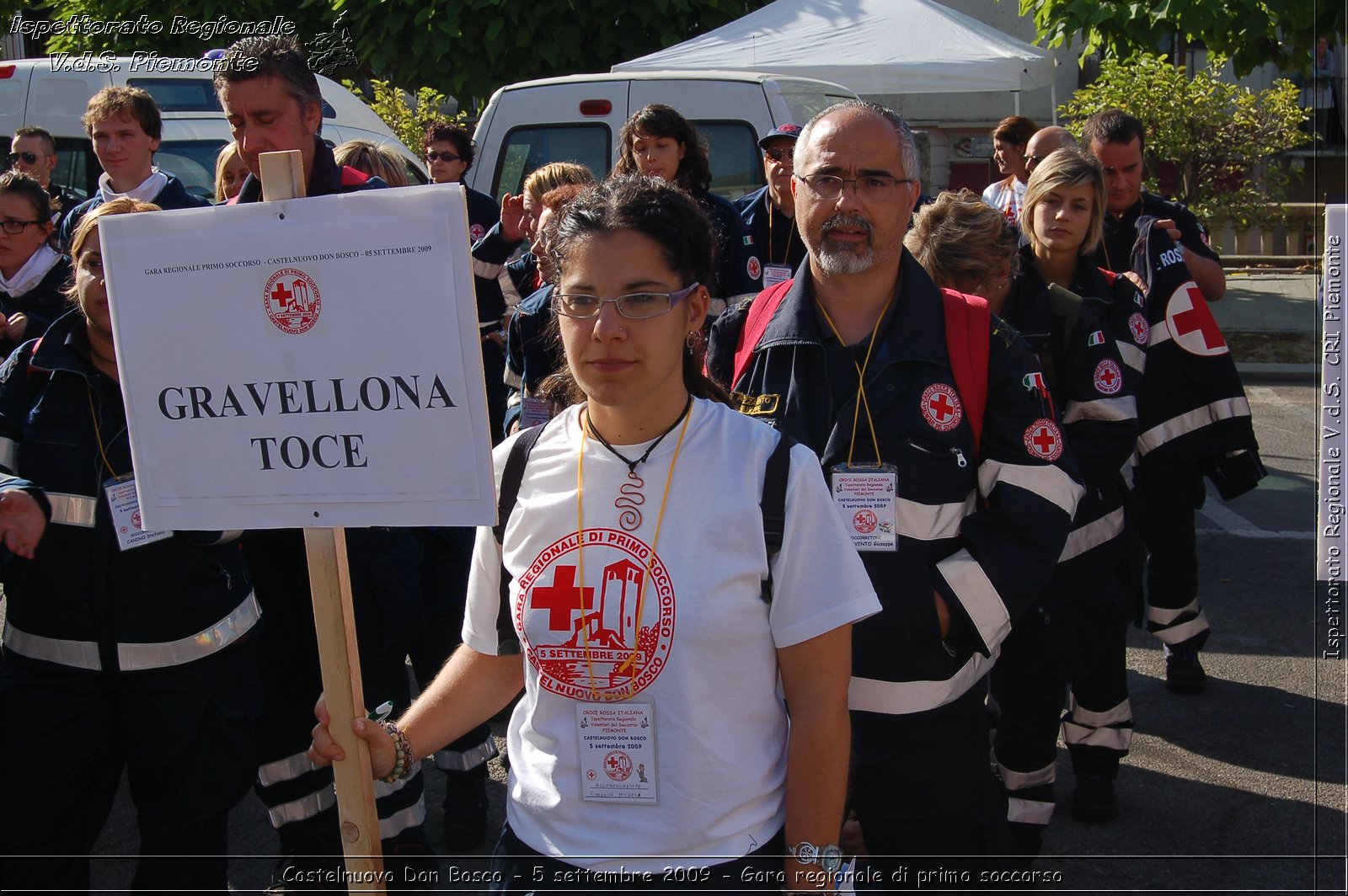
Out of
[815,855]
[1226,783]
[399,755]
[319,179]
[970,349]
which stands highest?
[319,179]

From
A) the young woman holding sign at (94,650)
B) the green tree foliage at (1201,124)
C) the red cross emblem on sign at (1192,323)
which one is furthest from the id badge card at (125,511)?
the green tree foliage at (1201,124)

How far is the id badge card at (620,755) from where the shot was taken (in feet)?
6.77

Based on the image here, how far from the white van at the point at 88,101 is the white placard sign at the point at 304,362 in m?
7.46

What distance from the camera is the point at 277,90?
12.4 feet

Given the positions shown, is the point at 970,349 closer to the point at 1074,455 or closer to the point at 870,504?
the point at 870,504

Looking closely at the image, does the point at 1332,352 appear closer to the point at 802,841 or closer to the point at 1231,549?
the point at 802,841

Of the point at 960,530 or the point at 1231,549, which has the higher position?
the point at 960,530

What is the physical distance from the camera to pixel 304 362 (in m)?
2.16

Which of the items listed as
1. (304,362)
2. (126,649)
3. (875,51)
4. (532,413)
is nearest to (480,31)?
(875,51)

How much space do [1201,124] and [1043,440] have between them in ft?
46.5

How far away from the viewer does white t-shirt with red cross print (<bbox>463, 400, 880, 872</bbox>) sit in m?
2.06

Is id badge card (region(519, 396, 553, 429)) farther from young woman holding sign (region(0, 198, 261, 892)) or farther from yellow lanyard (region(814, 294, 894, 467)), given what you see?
yellow lanyard (region(814, 294, 894, 467))

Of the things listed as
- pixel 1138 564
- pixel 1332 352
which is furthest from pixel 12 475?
pixel 1138 564

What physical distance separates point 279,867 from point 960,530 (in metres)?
2.49
